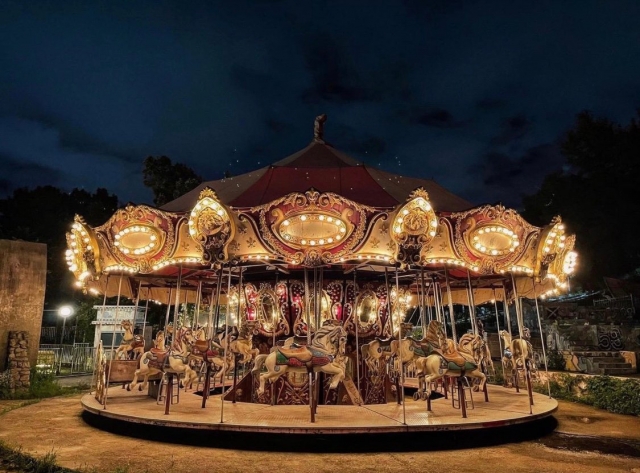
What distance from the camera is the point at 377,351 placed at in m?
8.78

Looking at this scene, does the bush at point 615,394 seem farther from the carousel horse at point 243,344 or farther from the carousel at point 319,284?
the carousel horse at point 243,344

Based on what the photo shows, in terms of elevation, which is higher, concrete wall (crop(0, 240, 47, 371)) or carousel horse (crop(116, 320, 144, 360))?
concrete wall (crop(0, 240, 47, 371))

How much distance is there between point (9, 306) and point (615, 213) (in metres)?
26.9

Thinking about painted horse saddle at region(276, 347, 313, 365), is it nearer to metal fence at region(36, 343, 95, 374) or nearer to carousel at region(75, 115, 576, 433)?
carousel at region(75, 115, 576, 433)

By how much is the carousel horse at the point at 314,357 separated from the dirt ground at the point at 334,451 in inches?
43.6

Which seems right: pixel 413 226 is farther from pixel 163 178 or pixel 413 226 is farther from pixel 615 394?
pixel 163 178

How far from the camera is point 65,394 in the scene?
37.7 feet

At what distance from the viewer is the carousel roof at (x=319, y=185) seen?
26.7 feet

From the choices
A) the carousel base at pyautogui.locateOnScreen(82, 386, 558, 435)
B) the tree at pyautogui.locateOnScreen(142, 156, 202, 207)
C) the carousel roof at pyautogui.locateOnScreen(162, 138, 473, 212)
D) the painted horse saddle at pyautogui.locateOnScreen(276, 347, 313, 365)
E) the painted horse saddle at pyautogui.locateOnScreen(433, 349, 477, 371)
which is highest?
the tree at pyautogui.locateOnScreen(142, 156, 202, 207)

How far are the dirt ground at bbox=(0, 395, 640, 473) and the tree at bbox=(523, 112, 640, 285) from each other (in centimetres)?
2014

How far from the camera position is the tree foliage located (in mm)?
→ 29219

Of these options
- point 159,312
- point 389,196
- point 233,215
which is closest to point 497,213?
point 389,196

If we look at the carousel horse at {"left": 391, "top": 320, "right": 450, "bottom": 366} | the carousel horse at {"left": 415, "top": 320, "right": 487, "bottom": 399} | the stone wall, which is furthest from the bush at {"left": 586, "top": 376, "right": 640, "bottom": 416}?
the stone wall

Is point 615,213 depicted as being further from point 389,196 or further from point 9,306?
point 9,306
